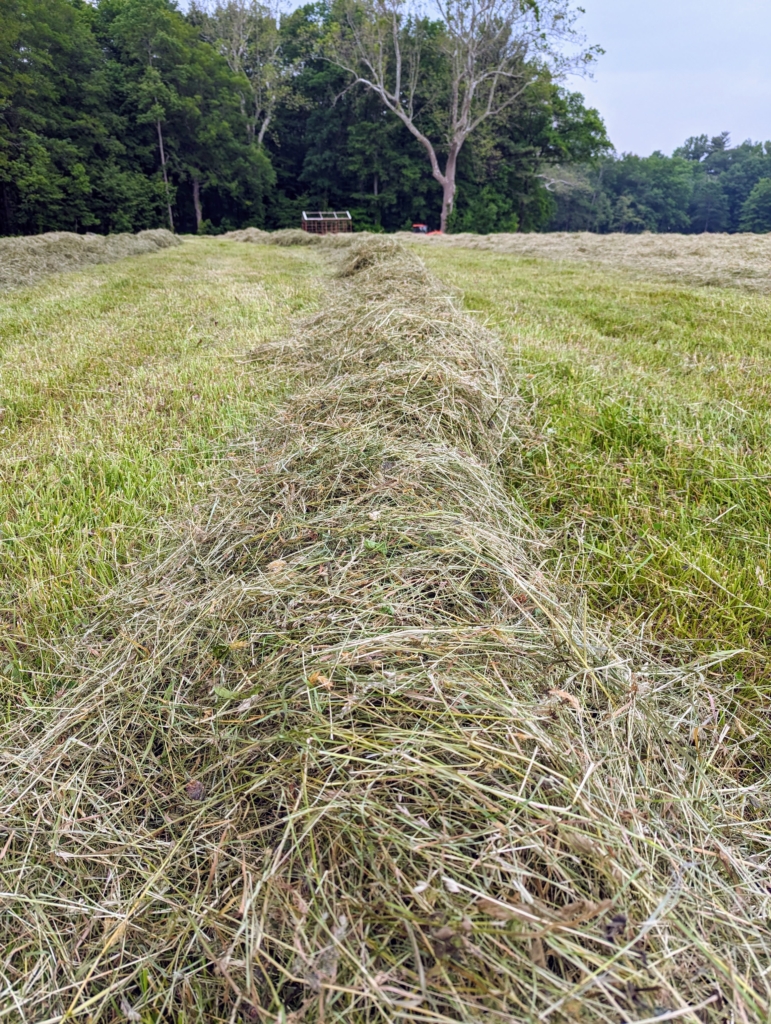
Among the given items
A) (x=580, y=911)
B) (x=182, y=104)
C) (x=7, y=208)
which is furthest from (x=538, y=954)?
(x=182, y=104)

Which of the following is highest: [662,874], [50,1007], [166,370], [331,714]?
[166,370]

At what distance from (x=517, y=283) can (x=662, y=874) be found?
22.5 feet

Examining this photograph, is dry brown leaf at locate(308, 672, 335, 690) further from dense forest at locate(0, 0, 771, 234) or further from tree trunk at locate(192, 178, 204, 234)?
tree trunk at locate(192, 178, 204, 234)

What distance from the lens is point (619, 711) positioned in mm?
990

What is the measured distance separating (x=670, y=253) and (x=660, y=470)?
857cm

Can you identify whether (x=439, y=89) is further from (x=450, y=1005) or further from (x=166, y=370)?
(x=450, y=1005)

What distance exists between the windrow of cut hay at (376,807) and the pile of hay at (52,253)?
7114mm

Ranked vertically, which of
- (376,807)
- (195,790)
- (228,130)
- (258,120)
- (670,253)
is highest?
(258,120)

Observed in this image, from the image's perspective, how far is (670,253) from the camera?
866 centimetres

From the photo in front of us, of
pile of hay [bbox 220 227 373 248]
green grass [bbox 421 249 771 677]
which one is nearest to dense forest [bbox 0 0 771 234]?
pile of hay [bbox 220 227 373 248]

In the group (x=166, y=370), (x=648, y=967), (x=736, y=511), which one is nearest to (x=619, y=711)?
(x=648, y=967)

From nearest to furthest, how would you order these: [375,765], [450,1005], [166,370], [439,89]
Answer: [450,1005]
[375,765]
[166,370]
[439,89]

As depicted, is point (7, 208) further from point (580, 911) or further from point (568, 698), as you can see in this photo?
point (580, 911)

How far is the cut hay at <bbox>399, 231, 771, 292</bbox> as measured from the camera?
20.8ft
